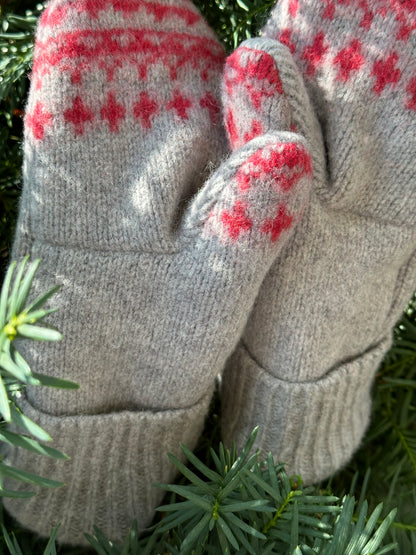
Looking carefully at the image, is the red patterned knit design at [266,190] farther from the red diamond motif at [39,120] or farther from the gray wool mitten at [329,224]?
the red diamond motif at [39,120]

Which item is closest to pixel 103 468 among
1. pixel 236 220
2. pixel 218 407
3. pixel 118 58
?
pixel 218 407

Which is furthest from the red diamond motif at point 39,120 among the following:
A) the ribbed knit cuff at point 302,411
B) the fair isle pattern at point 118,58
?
the ribbed knit cuff at point 302,411

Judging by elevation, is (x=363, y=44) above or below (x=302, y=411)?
above

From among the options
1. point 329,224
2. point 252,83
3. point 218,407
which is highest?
point 252,83

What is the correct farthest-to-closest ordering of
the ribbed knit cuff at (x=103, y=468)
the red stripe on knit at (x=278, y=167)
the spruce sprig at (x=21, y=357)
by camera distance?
the ribbed knit cuff at (x=103, y=468)
the red stripe on knit at (x=278, y=167)
the spruce sprig at (x=21, y=357)

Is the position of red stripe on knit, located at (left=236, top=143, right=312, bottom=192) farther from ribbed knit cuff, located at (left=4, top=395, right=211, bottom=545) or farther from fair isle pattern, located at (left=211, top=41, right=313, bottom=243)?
ribbed knit cuff, located at (left=4, top=395, right=211, bottom=545)

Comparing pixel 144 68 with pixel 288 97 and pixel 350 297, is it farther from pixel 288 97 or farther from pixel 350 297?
pixel 350 297

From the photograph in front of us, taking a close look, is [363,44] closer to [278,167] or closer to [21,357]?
[278,167]
